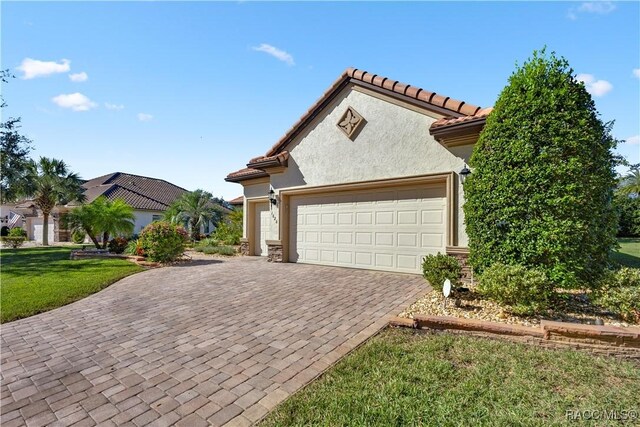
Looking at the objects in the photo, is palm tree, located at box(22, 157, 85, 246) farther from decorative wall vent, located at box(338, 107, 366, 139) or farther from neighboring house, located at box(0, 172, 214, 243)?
decorative wall vent, located at box(338, 107, 366, 139)

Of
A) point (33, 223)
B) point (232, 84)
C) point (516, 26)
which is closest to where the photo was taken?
point (516, 26)

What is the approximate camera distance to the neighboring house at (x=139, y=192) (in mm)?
29000

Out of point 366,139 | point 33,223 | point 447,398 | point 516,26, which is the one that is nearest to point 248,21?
point 366,139

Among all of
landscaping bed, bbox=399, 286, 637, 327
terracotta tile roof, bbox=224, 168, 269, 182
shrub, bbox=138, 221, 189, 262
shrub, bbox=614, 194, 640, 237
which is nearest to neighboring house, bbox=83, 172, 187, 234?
terracotta tile roof, bbox=224, 168, 269, 182

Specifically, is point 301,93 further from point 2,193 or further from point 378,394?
point 2,193

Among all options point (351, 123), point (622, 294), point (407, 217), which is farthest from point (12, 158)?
point (622, 294)

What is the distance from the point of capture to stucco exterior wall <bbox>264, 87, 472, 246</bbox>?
8.19 m

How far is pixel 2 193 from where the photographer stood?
22922 millimetres

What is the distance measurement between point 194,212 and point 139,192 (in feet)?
50.4

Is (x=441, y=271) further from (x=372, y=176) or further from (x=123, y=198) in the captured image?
(x=123, y=198)

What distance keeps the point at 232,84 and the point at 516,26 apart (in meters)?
8.76

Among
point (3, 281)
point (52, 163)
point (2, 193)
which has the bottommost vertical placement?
point (3, 281)

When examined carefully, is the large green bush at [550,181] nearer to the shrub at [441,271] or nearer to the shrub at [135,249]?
the shrub at [441,271]

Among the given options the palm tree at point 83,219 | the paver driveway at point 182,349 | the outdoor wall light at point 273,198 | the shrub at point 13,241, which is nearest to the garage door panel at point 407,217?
the paver driveway at point 182,349
